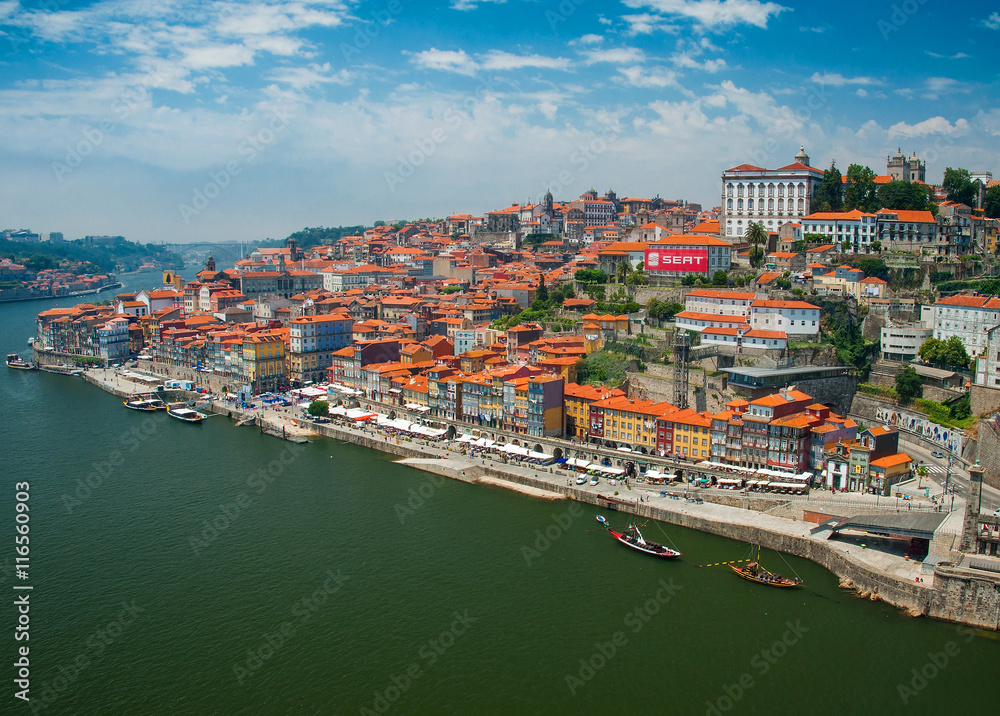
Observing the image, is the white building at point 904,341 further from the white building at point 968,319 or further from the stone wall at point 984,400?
the stone wall at point 984,400

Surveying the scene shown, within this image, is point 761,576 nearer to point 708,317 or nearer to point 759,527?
point 759,527

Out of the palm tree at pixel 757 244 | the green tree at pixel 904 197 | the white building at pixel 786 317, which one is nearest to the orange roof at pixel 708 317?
the white building at pixel 786 317

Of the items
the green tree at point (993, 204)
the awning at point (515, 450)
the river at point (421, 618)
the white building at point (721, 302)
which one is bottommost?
the river at point (421, 618)

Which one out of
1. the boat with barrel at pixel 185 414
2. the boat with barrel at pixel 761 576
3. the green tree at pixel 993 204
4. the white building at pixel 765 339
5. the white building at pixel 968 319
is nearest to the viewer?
the boat with barrel at pixel 761 576

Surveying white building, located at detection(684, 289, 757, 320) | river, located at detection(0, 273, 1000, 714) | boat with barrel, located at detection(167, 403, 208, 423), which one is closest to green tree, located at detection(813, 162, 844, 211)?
white building, located at detection(684, 289, 757, 320)

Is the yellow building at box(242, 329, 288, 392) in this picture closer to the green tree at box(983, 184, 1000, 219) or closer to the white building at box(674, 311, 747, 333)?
the white building at box(674, 311, 747, 333)

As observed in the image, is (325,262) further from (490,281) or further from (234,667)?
(234,667)

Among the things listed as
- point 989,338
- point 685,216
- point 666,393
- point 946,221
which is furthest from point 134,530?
point 685,216

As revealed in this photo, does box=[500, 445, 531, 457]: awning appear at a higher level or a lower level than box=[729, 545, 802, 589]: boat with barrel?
higher
